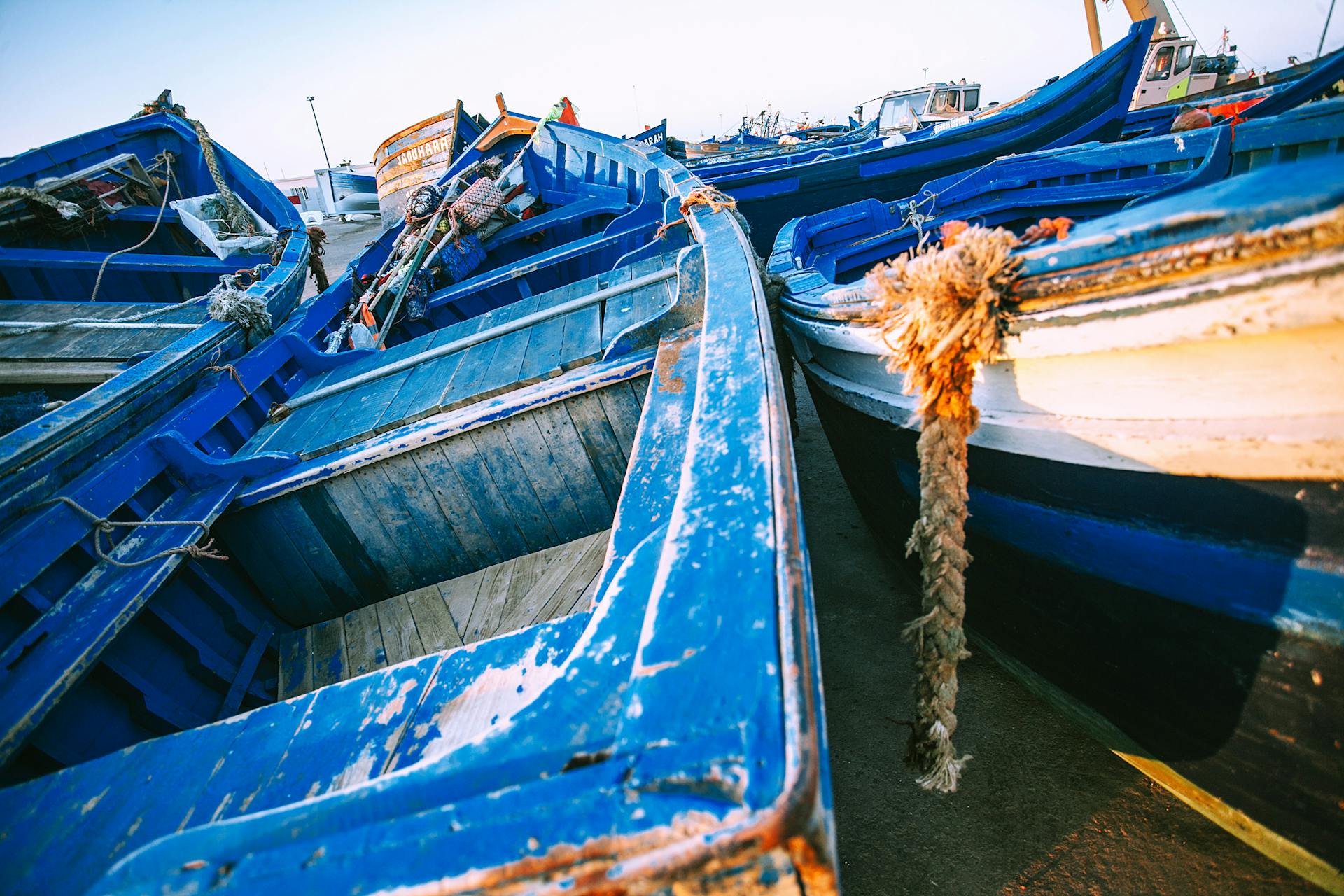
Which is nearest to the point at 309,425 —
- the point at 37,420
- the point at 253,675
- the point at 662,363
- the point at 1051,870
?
the point at 37,420

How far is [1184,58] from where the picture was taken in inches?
610

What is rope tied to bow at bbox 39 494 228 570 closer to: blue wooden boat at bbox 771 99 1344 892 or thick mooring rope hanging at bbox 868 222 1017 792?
thick mooring rope hanging at bbox 868 222 1017 792

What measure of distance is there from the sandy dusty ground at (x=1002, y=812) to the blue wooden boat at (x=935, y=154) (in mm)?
5081

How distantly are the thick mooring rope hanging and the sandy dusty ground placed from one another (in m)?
0.54

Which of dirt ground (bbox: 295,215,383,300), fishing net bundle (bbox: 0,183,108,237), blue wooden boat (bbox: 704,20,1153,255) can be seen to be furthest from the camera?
dirt ground (bbox: 295,215,383,300)

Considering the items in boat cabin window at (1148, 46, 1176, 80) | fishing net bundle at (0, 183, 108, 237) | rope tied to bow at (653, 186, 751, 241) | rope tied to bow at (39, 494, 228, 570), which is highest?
fishing net bundle at (0, 183, 108, 237)

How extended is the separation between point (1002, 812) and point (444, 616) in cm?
201

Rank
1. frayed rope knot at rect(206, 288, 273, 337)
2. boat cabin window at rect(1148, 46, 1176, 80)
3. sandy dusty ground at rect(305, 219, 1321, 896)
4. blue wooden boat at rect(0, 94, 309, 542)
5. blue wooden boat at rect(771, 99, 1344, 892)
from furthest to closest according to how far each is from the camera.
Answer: boat cabin window at rect(1148, 46, 1176, 80) → frayed rope knot at rect(206, 288, 273, 337) → blue wooden boat at rect(0, 94, 309, 542) → sandy dusty ground at rect(305, 219, 1321, 896) → blue wooden boat at rect(771, 99, 1344, 892)

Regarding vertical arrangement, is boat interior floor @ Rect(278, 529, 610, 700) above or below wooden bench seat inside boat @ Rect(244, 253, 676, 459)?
below

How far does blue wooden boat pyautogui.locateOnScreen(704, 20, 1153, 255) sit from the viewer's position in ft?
20.2

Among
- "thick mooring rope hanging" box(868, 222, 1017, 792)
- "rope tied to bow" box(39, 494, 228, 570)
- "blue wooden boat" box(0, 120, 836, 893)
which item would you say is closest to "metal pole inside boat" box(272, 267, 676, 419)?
"blue wooden boat" box(0, 120, 836, 893)

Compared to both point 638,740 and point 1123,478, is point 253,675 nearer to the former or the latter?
point 638,740

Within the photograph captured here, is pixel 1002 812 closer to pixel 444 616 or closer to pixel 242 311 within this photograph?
pixel 444 616

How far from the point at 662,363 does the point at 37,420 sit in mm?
2337
